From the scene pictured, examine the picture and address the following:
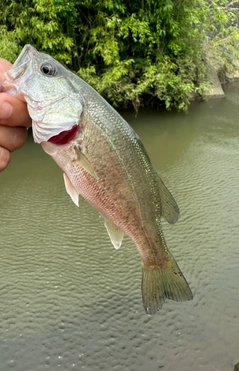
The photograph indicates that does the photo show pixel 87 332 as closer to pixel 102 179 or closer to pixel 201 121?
pixel 102 179

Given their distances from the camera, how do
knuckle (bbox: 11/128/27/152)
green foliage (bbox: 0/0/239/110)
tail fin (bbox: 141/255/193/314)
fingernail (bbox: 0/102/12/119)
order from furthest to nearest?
green foliage (bbox: 0/0/239/110) < tail fin (bbox: 141/255/193/314) < knuckle (bbox: 11/128/27/152) < fingernail (bbox: 0/102/12/119)

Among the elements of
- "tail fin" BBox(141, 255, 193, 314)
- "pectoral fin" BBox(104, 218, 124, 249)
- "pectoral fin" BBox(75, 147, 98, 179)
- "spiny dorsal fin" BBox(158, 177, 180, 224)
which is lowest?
"tail fin" BBox(141, 255, 193, 314)

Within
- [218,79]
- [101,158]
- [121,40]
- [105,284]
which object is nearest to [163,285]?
[101,158]

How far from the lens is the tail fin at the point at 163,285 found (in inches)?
73.2

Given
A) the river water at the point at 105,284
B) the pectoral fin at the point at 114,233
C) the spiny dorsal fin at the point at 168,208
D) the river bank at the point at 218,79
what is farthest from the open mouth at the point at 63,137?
the river bank at the point at 218,79

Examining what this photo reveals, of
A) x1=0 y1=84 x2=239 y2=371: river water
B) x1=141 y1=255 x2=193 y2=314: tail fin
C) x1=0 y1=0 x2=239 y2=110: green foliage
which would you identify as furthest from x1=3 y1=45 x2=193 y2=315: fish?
x1=0 y1=0 x2=239 y2=110: green foliage

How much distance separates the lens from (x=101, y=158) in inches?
66.8

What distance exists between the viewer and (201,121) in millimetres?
11133

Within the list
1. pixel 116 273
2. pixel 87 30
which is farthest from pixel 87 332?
pixel 87 30

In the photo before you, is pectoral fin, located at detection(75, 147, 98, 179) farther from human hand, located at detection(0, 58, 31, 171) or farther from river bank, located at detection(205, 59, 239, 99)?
river bank, located at detection(205, 59, 239, 99)

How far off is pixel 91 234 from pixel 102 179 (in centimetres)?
403

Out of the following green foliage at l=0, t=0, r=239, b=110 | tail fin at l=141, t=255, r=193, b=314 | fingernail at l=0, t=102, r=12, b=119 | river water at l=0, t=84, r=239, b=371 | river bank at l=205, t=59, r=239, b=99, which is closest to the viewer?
fingernail at l=0, t=102, r=12, b=119

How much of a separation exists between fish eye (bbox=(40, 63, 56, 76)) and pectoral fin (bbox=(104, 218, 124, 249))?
0.67 meters

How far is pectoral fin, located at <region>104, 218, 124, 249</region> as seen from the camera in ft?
5.82
